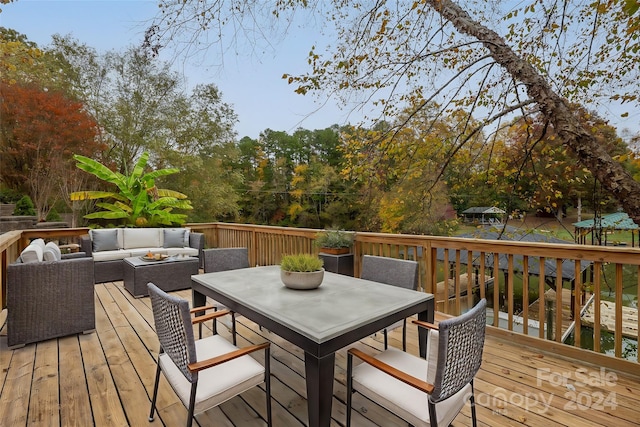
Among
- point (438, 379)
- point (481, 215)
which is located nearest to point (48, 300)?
point (438, 379)

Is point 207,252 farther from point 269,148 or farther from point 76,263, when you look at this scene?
point 269,148

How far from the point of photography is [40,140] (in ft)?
30.0

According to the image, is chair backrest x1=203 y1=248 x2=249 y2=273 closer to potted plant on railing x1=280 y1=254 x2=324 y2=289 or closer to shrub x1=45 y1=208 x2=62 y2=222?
potted plant on railing x1=280 y1=254 x2=324 y2=289

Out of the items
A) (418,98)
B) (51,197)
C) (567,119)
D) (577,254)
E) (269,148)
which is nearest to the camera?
(577,254)

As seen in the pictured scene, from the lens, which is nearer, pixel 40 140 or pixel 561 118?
pixel 561 118

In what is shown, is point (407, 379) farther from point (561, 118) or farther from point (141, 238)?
point (141, 238)

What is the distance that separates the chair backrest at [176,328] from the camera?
145 centimetres

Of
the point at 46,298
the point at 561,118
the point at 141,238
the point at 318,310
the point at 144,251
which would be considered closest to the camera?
the point at 318,310

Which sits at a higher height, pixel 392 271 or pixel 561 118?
pixel 561 118

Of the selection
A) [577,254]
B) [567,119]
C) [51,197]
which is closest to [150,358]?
[577,254]

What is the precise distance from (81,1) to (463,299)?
12.7m

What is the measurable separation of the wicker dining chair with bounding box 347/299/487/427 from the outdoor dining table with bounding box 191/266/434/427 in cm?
19

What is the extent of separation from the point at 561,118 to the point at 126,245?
22.5 feet

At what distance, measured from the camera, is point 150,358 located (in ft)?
8.77
